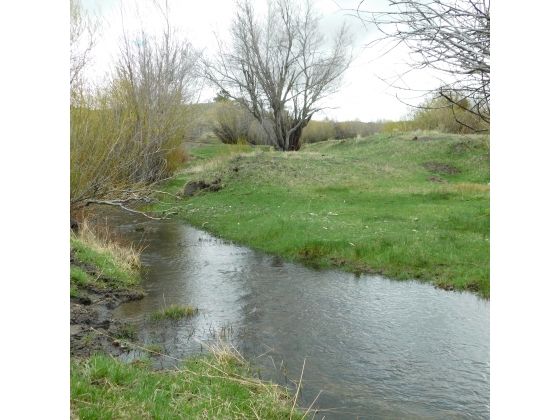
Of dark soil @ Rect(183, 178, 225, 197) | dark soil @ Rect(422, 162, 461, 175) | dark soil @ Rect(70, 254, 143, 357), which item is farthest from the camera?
dark soil @ Rect(422, 162, 461, 175)

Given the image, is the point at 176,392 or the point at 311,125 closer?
the point at 176,392

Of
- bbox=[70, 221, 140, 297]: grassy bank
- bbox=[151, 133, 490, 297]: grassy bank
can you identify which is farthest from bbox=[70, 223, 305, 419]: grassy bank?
bbox=[151, 133, 490, 297]: grassy bank

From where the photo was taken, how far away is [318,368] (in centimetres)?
592

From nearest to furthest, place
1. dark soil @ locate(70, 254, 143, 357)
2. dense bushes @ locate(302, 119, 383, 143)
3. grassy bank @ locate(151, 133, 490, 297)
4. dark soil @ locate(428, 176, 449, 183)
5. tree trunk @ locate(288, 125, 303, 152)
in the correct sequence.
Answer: dark soil @ locate(70, 254, 143, 357) → grassy bank @ locate(151, 133, 490, 297) → dark soil @ locate(428, 176, 449, 183) → tree trunk @ locate(288, 125, 303, 152) → dense bushes @ locate(302, 119, 383, 143)

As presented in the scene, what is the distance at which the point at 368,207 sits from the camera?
16625mm

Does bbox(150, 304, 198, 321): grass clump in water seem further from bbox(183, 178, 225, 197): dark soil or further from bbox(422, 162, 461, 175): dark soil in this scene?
bbox(422, 162, 461, 175): dark soil

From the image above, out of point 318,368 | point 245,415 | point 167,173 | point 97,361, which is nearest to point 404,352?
point 318,368

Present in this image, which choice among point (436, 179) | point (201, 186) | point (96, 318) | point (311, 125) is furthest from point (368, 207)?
point (311, 125)

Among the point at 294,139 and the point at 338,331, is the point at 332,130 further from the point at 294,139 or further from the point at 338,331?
the point at 338,331

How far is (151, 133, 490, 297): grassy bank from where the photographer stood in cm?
1075

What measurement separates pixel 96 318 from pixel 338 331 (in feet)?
12.2

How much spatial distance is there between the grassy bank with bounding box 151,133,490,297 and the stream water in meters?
0.95

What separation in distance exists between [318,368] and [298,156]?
68.6 ft

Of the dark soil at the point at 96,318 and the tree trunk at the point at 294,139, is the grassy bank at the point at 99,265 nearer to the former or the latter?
the dark soil at the point at 96,318
